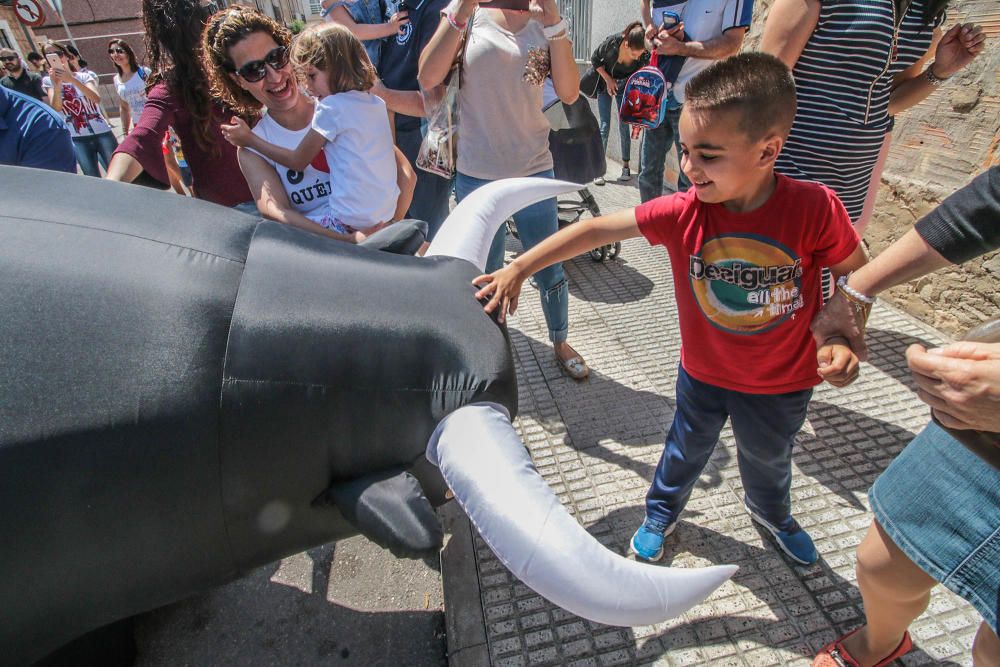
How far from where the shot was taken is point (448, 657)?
183 cm

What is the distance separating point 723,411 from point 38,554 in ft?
5.92

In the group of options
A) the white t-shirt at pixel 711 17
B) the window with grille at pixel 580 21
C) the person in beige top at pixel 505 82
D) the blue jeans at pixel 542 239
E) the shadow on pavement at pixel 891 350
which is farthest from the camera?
the window with grille at pixel 580 21

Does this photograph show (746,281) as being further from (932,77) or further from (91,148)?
(91,148)

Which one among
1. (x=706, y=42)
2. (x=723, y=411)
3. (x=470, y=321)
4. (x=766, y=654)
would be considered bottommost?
(x=766, y=654)

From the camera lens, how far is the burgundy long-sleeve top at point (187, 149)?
7.53 feet

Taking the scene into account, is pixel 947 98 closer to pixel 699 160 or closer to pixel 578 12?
pixel 699 160

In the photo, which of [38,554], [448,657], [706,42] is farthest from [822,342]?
[706,42]

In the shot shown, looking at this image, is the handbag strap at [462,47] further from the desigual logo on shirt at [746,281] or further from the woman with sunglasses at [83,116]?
the woman with sunglasses at [83,116]

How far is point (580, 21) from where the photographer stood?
24.3 feet

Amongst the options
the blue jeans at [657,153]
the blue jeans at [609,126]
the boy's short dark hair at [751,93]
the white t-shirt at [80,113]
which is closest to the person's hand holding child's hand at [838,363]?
the boy's short dark hair at [751,93]

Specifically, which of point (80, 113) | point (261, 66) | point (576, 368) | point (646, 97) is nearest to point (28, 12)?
point (80, 113)

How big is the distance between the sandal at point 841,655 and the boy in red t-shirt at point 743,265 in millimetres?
360

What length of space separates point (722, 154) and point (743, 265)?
33 cm

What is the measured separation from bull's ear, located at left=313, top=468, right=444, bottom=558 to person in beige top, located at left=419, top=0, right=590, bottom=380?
184 cm
